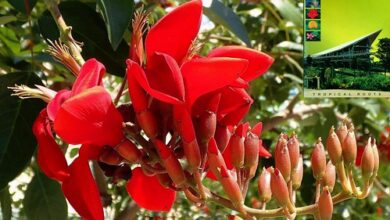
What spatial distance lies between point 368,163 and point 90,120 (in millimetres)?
200

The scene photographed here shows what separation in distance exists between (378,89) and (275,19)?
30.1 inches

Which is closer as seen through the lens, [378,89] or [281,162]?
[281,162]

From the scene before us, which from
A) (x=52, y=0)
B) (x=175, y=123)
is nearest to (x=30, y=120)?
(x=52, y=0)

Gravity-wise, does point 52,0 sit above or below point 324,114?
above

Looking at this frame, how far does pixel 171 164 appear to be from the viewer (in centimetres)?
41

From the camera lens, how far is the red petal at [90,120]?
389 mm

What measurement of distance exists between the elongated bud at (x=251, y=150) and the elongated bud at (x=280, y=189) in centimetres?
2

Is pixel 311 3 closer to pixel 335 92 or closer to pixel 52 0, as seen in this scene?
pixel 335 92

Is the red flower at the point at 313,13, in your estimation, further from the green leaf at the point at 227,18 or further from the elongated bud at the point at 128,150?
the elongated bud at the point at 128,150

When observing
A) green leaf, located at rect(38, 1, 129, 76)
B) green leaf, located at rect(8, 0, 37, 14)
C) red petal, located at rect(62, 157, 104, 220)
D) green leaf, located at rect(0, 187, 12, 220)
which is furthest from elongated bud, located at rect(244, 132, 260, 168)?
green leaf, located at rect(0, 187, 12, 220)

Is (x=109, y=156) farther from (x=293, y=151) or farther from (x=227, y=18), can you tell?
(x=227, y=18)

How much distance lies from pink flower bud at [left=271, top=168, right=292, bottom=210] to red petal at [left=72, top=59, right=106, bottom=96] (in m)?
0.13

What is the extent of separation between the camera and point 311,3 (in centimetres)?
60

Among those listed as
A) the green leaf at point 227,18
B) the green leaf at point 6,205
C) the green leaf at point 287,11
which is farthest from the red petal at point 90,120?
the green leaf at point 287,11
